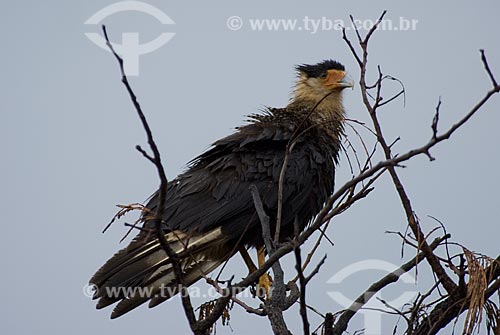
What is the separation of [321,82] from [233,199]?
186 centimetres

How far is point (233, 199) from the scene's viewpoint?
4945 mm

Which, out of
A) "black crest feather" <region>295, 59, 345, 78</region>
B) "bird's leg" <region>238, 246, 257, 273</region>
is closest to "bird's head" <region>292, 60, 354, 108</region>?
"black crest feather" <region>295, 59, 345, 78</region>

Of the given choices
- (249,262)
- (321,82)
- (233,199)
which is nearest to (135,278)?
(233,199)

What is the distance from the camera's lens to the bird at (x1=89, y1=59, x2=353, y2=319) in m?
4.35

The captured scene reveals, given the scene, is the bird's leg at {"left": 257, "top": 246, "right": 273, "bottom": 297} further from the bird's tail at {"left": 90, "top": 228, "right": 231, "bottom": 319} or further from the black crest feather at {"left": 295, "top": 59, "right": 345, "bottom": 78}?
the black crest feather at {"left": 295, "top": 59, "right": 345, "bottom": 78}

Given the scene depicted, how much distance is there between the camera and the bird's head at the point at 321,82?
6.33 meters

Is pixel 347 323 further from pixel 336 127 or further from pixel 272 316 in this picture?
pixel 336 127

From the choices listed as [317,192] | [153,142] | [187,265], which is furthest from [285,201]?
[153,142]

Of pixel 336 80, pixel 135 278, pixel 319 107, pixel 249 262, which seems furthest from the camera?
pixel 336 80

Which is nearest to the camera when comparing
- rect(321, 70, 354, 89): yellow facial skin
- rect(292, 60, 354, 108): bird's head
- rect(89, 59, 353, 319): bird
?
rect(89, 59, 353, 319): bird

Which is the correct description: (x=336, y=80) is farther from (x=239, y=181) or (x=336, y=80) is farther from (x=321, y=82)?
(x=239, y=181)

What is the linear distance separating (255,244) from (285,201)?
35 centimetres

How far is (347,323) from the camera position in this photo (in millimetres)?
3301

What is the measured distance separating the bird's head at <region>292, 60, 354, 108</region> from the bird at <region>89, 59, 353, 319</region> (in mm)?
698
